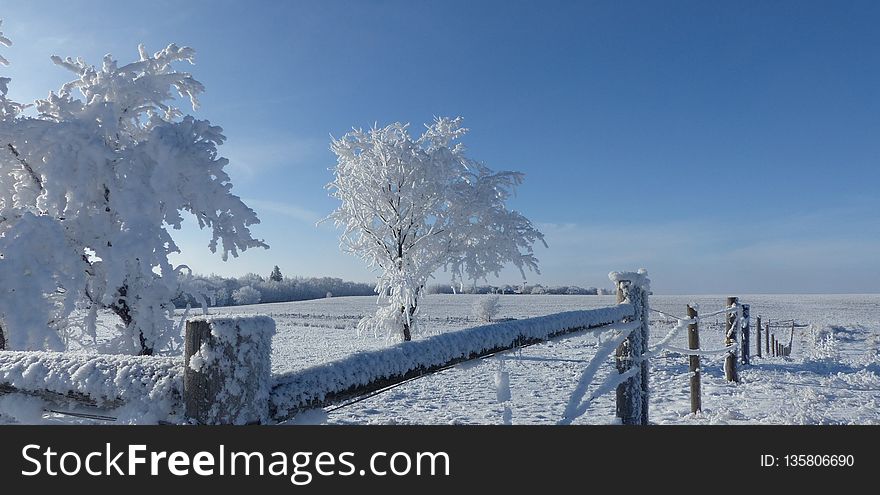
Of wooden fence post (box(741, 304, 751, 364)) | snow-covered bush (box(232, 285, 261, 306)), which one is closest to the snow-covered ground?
wooden fence post (box(741, 304, 751, 364))

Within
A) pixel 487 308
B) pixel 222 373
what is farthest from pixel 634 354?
pixel 487 308

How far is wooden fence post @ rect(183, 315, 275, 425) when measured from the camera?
48.9 inches

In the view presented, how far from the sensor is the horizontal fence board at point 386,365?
1396 mm

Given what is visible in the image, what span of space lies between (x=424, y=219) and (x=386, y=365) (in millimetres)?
12348

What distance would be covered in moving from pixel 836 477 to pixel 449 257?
37.5 ft

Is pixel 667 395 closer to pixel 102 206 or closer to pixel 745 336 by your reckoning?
pixel 745 336

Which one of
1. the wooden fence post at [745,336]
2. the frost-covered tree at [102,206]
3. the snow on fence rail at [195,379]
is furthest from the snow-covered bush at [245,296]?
the snow on fence rail at [195,379]

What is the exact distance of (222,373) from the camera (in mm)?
1242

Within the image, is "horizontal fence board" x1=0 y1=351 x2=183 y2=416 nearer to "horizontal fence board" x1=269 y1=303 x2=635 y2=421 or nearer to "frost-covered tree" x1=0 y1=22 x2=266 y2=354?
"horizontal fence board" x1=269 y1=303 x2=635 y2=421

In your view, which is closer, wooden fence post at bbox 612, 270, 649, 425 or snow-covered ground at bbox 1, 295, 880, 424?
wooden fence post at bbox 612, 270, 649, 425

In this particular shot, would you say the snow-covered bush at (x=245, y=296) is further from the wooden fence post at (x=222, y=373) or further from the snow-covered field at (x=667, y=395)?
the wooden fence post at (x=222, y=373)

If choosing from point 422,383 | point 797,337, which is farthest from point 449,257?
point 797,337

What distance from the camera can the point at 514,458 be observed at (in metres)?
1.84

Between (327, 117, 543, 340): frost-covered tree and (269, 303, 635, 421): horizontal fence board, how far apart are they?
35.4 ft
